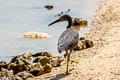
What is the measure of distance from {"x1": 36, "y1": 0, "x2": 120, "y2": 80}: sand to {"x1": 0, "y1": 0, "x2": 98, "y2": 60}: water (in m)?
0.86

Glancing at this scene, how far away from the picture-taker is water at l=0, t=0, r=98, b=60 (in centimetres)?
1605

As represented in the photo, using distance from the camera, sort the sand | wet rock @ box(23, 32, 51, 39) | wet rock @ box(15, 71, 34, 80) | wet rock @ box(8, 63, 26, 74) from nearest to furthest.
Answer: the sand
wet rock @ box(15, 71, 34, 80)
wet rock @ box(8, 63, 26, 74)
wet rock @ box(23, 32, 51, 39)

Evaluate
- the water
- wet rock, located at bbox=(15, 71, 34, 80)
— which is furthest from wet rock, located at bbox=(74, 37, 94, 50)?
wet rock, located at bbox=(15, 71, 34, 80)

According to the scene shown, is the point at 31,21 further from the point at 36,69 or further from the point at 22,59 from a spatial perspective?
the point at 36,69

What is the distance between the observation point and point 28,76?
1234 centimetres

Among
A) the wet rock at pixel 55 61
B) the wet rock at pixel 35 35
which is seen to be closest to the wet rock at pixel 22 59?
the wet rock at pixel 55 61

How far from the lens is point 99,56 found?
1333 centimetres

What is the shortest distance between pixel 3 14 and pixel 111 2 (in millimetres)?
6443

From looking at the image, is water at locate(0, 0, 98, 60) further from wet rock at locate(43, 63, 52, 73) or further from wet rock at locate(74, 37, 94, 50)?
wet rock at locate(43, 63, 52, 73)

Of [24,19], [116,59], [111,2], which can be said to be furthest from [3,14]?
[116,59]

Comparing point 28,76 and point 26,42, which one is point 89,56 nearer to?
point 28,76

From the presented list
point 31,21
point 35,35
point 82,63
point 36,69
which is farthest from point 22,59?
point 31,21

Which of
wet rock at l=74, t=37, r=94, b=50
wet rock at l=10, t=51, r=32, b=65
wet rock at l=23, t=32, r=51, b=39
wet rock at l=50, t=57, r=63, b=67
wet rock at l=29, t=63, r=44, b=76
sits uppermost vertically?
wet rock at l=23, t=32, r=51, b=39

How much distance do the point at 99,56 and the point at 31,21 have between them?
7150 millimetres
